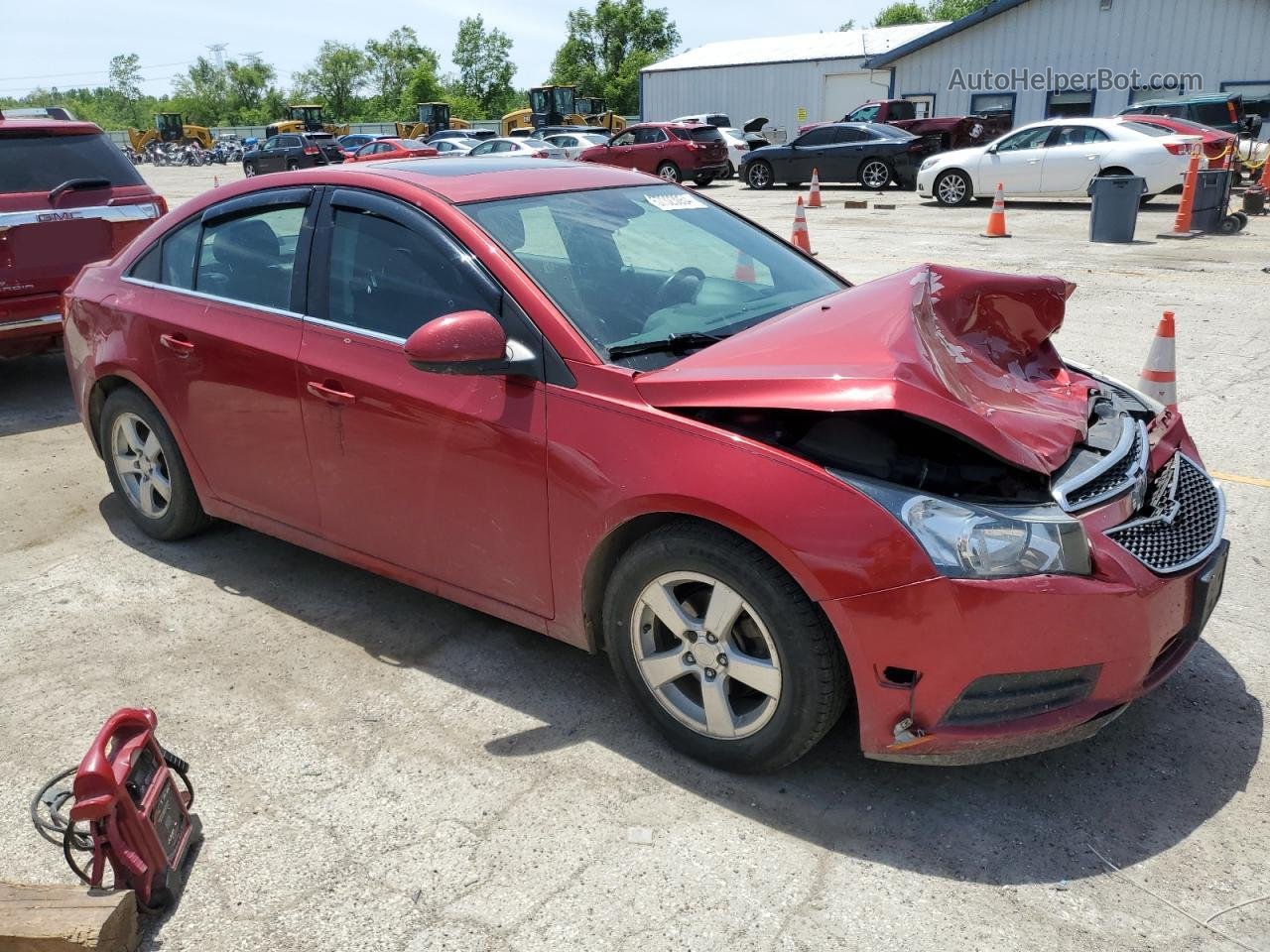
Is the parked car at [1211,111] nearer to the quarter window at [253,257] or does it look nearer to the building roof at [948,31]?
the building roof at [948,31]

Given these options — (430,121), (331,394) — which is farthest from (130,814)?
(430,121)

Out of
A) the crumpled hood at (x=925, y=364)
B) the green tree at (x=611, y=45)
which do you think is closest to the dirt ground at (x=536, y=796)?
the crumpled hood at (x=925, y=364)

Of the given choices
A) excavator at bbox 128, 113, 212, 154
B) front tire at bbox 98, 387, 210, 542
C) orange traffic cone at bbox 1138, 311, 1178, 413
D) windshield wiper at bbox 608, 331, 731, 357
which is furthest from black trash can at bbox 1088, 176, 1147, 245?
excavator at bbox 128, 113, 212, 154

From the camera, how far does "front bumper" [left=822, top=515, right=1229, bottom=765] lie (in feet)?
8.29

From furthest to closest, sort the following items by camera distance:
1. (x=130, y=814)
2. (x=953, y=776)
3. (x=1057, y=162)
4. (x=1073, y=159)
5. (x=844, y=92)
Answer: (x=844, y=92), (x=1057, y=162), (x=1073, y=159), (x=953, y=776), (x=130, y=814)

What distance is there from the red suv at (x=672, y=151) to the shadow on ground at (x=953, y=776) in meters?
22.4

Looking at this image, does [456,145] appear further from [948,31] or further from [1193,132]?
[1193,132]

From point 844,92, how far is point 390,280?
131 ft

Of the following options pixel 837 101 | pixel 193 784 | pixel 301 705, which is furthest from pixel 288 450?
pixel 837 101

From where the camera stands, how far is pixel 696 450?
111 inches

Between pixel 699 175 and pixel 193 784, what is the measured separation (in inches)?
946

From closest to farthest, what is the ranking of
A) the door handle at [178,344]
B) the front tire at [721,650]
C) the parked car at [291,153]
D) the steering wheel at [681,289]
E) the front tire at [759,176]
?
1. the front tire at [721,650]
2. the steering wheel at [681,289]
3. the door handle at [178,344]
4. the front tire at [759,176]
5. the parked car at [291,153]

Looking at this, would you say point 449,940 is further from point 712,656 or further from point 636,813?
point 712,656

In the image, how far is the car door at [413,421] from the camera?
3.24 m
